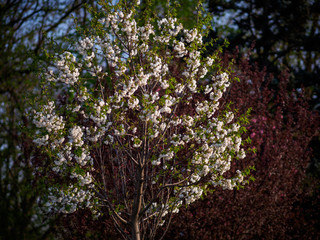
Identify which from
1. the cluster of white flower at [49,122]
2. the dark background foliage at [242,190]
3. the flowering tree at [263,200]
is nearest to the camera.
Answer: the dark background foliage at [242,190]

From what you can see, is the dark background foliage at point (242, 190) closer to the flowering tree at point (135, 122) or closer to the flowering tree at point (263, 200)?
the flowering tree at point (263, 200)

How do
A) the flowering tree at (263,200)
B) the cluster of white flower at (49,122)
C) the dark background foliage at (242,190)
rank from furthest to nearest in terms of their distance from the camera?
the flowering tree at (263,200) → the cluster of white flower at (49,122) → the dark background foliage at (242,190)

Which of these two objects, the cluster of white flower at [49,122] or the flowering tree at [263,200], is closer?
the cluster of white flower at [49,122]

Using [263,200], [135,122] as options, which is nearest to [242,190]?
[263,200]

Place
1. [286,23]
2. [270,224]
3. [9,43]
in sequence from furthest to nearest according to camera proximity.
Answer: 1. [286,23]
2. [9,43]
3. [270,224]

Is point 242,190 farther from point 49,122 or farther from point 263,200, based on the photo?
point 49,122

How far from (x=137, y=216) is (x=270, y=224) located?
3205 millimetres

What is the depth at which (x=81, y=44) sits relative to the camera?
4.23m

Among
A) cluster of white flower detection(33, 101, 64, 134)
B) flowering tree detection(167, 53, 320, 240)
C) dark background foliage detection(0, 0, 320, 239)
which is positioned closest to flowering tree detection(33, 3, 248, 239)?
cluster of white flower detection(33, 101, 64, 134)

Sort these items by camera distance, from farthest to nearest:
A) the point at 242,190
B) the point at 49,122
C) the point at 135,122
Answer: the point at 242,190, the point at 135,122, the point at 49,122

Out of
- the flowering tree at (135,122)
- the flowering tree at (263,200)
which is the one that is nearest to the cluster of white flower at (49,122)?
the flowering tree at (135,122)

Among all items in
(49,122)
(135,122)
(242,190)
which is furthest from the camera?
(242,190)

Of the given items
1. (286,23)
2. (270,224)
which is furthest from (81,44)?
(286,23)

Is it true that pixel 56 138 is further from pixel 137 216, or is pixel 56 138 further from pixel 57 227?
pixel 57 227
